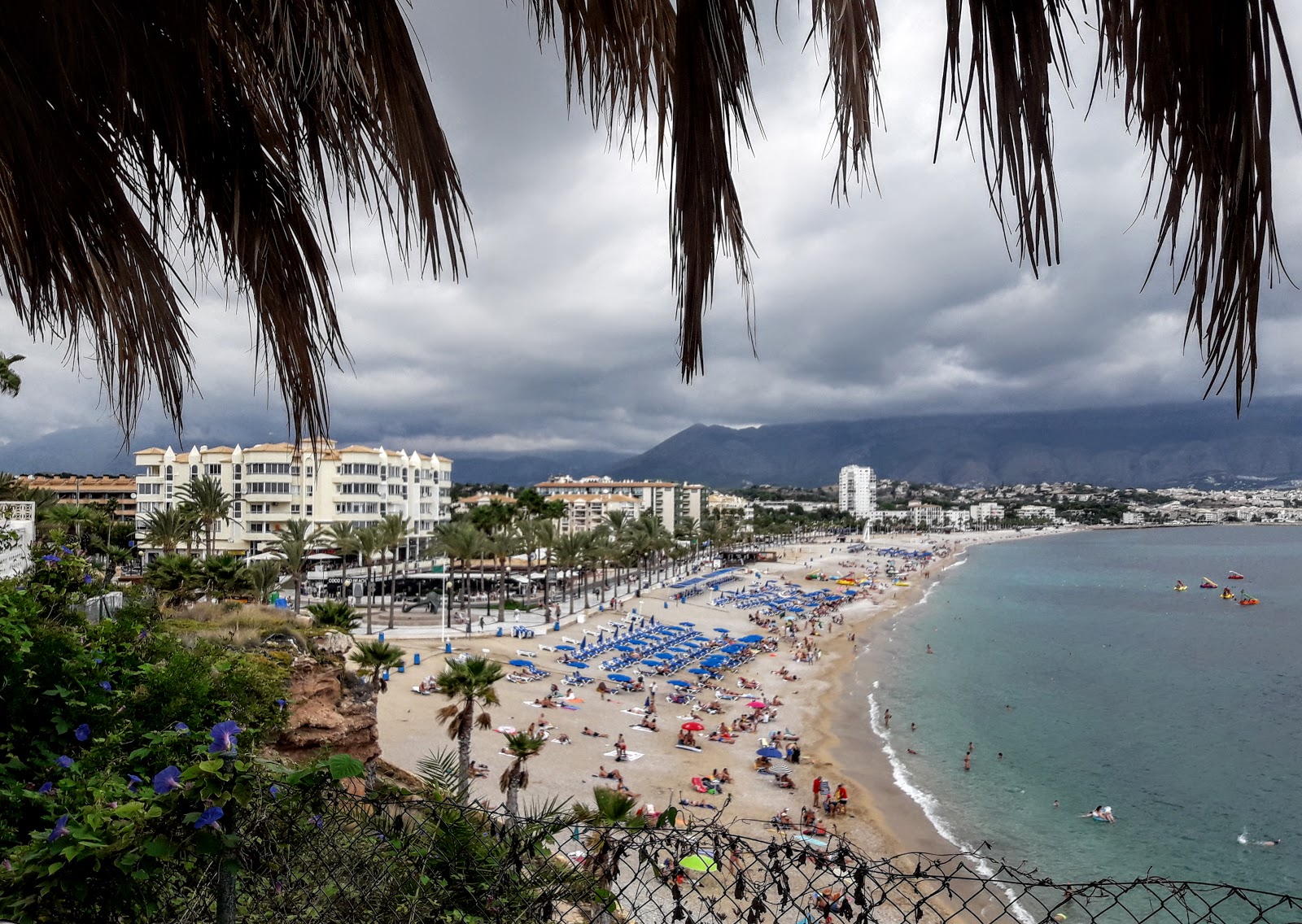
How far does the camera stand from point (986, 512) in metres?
156

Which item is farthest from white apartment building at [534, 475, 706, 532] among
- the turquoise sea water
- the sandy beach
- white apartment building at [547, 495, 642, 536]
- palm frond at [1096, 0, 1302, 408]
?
palm frond at [1096, 0, 1302, 408]

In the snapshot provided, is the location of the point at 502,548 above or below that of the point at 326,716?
below

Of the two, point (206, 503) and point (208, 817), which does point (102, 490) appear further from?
point (208, 817)

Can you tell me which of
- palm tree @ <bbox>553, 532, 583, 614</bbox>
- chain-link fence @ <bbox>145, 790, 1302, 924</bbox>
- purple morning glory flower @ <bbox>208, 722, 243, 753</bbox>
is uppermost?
purple morning glory flower @ <bbox>208, 722, 243, 753</bbox>

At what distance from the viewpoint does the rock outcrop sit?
8.16 meters

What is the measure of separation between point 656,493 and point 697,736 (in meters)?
68.5

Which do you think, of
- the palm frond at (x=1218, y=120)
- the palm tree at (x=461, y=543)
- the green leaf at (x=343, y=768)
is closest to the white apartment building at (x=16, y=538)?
the green leaf at (x=343, y=768)

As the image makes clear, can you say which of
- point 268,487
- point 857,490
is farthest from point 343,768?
point 857,490

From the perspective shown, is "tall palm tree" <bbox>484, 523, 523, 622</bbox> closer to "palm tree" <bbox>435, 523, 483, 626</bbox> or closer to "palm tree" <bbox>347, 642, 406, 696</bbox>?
"palm tree" <bbox>435, 523, 483, 626</bbox>

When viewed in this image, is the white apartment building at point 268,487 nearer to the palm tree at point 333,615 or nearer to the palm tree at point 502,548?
the palm tree at point 502,548

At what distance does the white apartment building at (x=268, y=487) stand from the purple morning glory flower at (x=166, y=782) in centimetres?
4389

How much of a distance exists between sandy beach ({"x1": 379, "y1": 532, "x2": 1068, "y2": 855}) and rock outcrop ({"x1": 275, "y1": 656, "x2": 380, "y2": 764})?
294 centimetres

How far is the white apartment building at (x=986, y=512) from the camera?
149m

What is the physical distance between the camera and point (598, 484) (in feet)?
306
